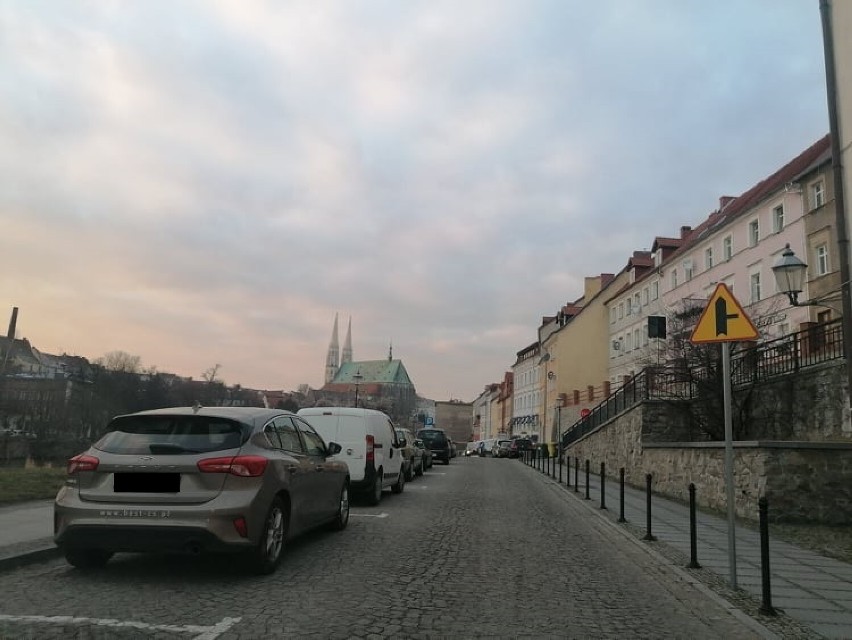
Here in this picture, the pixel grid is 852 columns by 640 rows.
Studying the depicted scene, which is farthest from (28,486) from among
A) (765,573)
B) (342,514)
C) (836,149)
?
(836,149)

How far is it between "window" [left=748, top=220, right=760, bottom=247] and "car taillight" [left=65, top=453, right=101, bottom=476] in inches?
1547

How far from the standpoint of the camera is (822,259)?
3228 centimetres

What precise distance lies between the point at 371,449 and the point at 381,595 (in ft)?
24.8

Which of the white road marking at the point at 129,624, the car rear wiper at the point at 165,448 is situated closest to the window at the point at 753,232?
the car rear wiper at the point at 165,448

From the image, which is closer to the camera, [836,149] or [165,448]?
[165,448]

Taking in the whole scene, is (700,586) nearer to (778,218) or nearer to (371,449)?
(371,449)

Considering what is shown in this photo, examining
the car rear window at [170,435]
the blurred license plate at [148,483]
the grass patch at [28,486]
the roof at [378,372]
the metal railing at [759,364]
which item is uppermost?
the roof at [378,372]

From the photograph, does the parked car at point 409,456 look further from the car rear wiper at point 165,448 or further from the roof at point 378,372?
the roof at point 378,372

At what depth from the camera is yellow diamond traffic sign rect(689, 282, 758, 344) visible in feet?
24.7

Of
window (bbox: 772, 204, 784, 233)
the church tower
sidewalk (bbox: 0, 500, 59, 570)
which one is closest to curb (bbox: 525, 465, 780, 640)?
sidewalk (bbox: 0, 500, 59, 570)

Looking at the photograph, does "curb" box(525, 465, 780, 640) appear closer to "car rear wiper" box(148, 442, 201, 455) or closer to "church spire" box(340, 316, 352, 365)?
"car rear wiper" box(148, 442, 201, 455)


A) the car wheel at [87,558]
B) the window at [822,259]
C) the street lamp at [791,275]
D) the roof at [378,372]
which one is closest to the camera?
the car wheel at [87,558]

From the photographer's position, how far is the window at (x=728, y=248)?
41781mm

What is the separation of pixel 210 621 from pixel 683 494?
1364 cm
